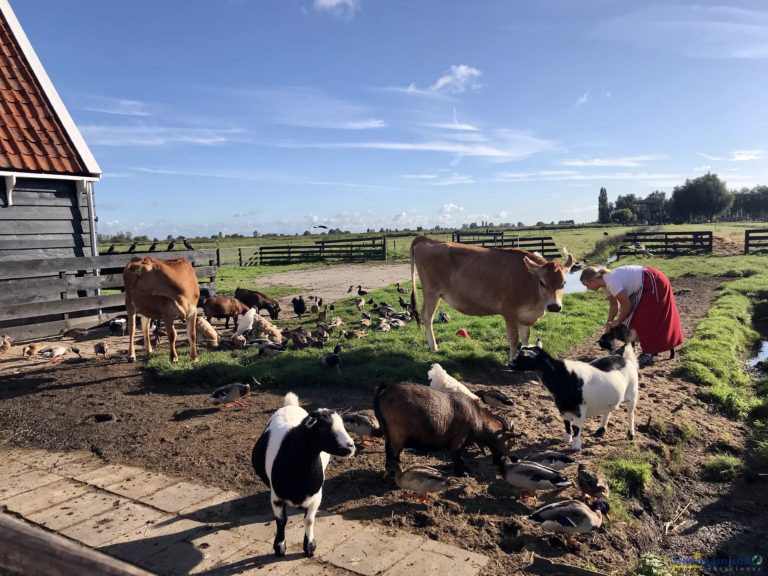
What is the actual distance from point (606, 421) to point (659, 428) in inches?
33.2

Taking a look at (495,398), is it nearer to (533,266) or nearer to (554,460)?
(554,460)

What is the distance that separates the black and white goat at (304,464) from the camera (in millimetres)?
4086

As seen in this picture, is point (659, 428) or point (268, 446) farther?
point (659, 428)

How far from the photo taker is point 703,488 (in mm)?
5965

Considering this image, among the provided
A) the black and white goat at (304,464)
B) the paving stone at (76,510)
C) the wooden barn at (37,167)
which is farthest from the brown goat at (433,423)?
→ the wooden barn at (37,167)

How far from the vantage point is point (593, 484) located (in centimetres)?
502

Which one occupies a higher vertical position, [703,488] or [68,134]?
[68,134]

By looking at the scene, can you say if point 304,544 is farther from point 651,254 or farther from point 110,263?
point 651,254

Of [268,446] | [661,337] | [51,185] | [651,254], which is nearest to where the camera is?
[268,446]

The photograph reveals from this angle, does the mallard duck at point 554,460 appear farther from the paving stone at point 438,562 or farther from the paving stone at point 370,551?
the paving stone at point 370,551

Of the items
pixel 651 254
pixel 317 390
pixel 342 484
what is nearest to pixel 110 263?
pixel 317 390

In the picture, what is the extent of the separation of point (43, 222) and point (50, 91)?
3623 millimetres

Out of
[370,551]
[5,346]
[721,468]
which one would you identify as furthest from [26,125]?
[721,468]

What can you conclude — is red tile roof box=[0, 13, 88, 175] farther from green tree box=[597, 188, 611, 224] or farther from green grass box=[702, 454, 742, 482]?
green tree box=[597, 188, 611, 224]
